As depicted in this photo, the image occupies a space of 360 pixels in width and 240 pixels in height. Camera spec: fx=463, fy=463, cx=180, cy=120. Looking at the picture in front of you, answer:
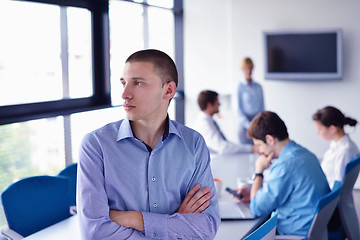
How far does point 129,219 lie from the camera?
5.50ft

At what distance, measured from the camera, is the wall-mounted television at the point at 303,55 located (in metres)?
6.44

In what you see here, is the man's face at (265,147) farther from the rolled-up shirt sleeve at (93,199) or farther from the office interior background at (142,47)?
the office interior background at (142,47)

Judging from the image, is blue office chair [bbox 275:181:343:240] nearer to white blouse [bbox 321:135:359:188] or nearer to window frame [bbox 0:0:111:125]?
white blouse [bbox 321:135:359:188]

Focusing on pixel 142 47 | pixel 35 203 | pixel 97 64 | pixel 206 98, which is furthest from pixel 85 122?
pixel 35 203

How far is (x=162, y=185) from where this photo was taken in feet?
5.63

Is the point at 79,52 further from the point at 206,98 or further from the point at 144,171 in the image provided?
the point at 144,171

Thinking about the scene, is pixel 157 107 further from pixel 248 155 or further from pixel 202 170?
pixel 248 155

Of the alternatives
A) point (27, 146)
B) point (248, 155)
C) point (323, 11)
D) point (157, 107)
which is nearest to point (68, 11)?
point (27, 146)

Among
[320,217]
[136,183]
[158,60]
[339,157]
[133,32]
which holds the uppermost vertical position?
[133,32]

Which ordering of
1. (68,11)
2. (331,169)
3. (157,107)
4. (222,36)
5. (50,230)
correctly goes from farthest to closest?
(222,36) → (68,11) → (331,169) → (50,230) → (157,107)

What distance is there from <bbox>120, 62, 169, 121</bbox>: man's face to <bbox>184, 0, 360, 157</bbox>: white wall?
5319 mm

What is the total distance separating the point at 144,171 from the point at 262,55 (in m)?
5.53

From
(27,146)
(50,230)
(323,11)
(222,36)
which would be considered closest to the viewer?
(50,230)

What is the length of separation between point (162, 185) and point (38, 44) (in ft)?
9.75
